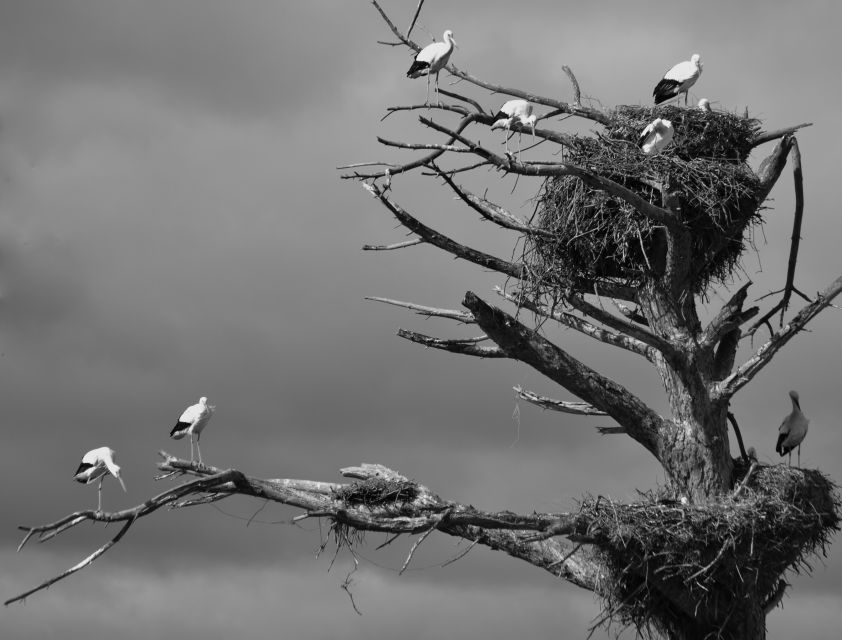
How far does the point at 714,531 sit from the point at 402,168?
4.90 meters

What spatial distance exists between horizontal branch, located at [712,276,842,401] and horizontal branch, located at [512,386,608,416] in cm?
160

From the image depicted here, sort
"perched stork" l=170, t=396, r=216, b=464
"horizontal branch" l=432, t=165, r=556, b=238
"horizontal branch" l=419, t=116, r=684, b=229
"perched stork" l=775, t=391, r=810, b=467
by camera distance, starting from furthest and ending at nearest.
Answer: "perched stork" l=170, t=396, r=216, b=464
"perched stork" l=775, t=391, r=810, b=467
"horizontal branch" l=432, t=165, r=556, b=238
"horizontal branch" l=419, t=116, r=684, b=229

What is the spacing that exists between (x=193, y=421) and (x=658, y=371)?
8896 mm

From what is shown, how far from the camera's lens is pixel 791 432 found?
17734mm

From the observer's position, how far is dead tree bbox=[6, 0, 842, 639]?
41.6ft

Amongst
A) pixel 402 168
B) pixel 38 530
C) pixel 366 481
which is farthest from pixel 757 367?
pixel 38 530

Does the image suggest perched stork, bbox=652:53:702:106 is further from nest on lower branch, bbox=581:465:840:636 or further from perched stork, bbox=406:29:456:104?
nest on lower branch, bbox=581:465:840:636

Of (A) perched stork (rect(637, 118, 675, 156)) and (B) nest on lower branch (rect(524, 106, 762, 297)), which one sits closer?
(B) nest on lower branch (rect(524, 106, 762, 297))

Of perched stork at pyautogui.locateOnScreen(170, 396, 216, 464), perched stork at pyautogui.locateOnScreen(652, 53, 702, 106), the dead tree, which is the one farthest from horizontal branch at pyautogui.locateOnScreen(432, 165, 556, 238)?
perched stork at pyautogui.locateOnScreen(170, 396, 216, 464)

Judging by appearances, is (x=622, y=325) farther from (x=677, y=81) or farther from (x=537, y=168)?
(x=677, y=81)

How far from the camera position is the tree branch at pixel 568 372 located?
12.6 meters

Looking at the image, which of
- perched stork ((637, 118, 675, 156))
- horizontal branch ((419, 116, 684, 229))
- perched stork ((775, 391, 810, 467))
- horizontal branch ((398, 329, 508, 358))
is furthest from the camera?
perched stork ((775, 391, 810, 467))

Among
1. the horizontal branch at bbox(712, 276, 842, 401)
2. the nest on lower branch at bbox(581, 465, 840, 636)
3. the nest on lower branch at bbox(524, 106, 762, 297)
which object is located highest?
the nest on lower branch at bbox(524, 106, 762, 297)

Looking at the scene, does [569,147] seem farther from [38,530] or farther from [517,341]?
[38,530]
